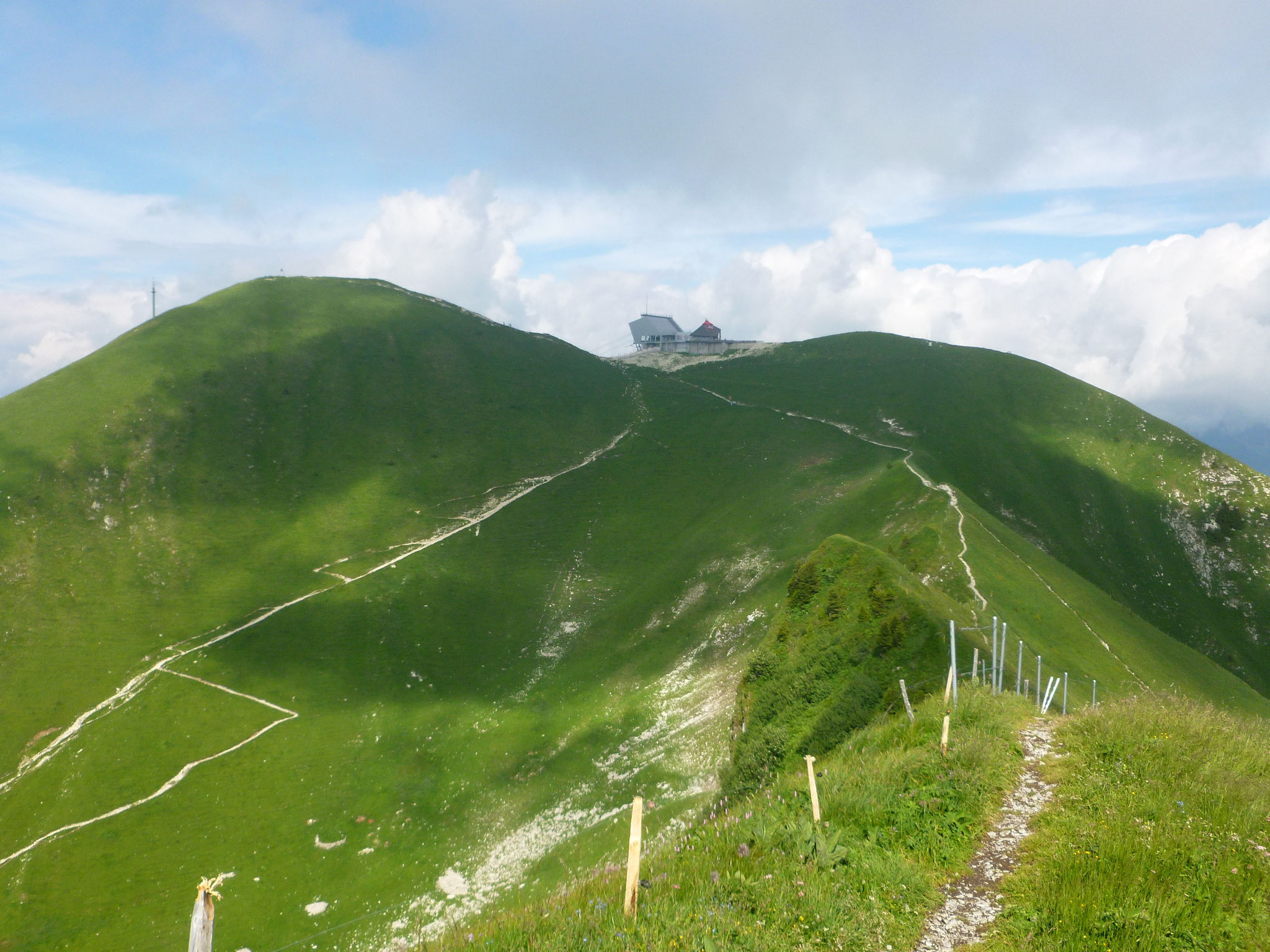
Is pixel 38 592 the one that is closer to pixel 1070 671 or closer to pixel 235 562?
pixel 235 562

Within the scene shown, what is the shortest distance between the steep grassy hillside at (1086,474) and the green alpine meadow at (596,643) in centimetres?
60

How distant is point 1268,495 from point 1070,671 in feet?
270

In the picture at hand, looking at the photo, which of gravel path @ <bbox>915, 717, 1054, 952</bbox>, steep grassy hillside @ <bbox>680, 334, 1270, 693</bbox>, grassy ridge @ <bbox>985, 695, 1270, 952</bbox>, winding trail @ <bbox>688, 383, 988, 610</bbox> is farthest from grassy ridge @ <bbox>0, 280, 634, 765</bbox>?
grassy ridge @ <bbox>985, 695, 1270, 952</bbox>

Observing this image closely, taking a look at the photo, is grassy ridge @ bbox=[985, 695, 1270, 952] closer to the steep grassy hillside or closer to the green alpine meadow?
the green alpine meadow

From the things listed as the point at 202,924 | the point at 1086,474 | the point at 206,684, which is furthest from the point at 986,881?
the point at 1086,474

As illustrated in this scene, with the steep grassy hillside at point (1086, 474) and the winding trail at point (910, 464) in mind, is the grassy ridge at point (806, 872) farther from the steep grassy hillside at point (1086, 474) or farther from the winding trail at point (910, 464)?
the steep grassy hillside at point (1086, 474)

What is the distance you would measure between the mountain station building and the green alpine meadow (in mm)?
25515

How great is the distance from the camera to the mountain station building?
16538 centimetres

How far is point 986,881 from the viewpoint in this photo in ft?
33.6

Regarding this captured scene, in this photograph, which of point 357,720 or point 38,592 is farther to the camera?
point 38,592

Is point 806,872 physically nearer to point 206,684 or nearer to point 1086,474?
point 206,684

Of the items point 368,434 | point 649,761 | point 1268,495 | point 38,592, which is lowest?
point 649,761

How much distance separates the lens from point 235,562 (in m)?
82.5

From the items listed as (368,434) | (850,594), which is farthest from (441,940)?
(368,434)
